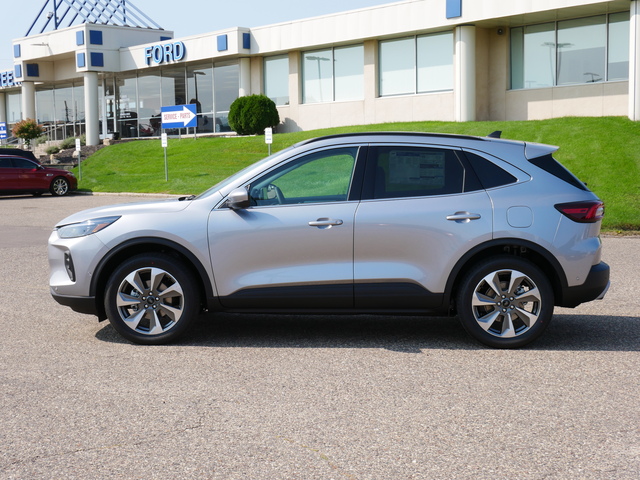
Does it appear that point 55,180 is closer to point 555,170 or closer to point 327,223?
point 327,223

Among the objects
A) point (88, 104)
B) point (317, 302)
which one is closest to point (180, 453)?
point (317, 302)

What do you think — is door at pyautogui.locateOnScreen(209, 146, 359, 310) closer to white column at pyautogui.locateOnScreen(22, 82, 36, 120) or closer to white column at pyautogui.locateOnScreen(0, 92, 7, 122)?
white column at pyautogui.locateOnScreen(22, 82, 36, 120)

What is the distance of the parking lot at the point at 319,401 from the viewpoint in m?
4.09

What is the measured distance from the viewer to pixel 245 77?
40938mm

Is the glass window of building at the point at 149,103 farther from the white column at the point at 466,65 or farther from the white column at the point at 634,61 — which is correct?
the white column at the point at 634,61

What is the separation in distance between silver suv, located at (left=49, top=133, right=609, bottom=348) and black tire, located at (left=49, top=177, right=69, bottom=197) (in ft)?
79.5

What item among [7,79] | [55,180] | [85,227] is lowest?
[55,180]

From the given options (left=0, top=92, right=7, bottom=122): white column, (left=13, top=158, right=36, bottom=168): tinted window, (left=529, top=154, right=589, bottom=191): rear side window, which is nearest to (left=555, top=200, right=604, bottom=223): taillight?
(left=529, top=154, right=589, bottom=191): rear side window

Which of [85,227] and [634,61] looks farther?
[634,61]

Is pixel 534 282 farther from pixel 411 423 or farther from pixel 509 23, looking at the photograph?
pixel 509 23

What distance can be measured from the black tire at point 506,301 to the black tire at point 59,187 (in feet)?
84.4

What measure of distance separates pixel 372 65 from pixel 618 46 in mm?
10610

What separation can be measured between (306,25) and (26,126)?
20134 millimetres

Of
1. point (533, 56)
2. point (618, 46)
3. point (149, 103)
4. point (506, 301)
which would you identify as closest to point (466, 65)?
point (533, 56)
